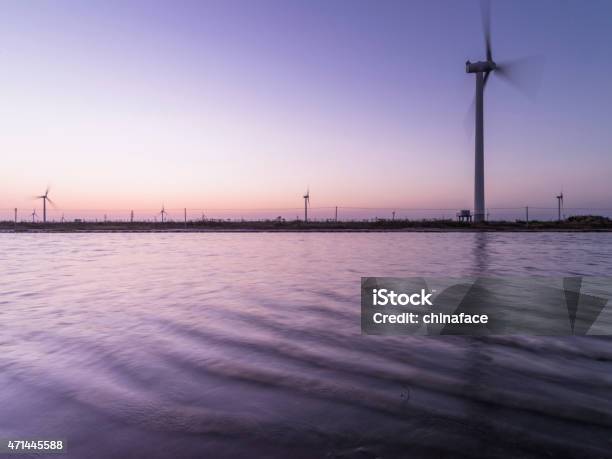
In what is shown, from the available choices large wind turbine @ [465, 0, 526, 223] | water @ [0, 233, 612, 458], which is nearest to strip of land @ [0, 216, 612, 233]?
large wind turbine @ [465, 0, 526, 223]

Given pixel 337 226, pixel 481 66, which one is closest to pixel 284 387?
pixel 337 226

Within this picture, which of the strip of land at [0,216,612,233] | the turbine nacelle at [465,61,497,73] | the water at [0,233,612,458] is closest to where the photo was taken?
the water at [0,233,612,458]

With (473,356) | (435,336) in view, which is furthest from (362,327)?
(473,356)

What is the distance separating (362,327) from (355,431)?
2.83 metres

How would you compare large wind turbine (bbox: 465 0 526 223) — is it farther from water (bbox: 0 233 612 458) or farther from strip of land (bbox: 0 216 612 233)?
water (bbox: 0 233 612 458)

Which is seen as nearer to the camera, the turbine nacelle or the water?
the water

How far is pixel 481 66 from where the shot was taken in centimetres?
5512

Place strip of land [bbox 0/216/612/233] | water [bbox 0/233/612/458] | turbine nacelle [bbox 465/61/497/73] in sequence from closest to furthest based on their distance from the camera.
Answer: water [bbox 0/233/612/458] → strip of land [bbox 0/216/612/233] → turbine nacelle [bbox 465/61/497/73]

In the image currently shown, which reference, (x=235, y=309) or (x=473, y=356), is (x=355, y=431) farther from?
(x=235, y=309)

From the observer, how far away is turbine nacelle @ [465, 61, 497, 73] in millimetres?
54688

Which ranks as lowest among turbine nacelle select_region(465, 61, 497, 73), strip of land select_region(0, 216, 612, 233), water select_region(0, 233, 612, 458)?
water select_region(0, 233, 612, 458)

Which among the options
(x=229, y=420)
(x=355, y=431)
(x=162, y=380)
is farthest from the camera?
(x=162, y=380)

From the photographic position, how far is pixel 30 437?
2.52 metres

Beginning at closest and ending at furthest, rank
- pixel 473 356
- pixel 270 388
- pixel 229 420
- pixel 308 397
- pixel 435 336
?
pixel 229 420, pixel 308 397, pixel 270 388, pixel 473 356, pixel 435 336
